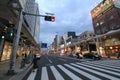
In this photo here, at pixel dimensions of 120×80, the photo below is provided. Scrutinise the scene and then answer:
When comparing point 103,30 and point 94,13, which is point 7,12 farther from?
point 94,13

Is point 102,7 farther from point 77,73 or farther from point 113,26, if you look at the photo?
point 77,73

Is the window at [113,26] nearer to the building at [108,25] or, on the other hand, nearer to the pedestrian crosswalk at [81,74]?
the building at [108,25]

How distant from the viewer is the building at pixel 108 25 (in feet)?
121

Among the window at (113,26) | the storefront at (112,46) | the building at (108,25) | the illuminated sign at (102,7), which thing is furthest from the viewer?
the illuminated sign at (102,7)

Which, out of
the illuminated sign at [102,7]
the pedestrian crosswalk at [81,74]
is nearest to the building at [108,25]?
the illuminated sign at [102,7]

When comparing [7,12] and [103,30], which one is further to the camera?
[103,30]

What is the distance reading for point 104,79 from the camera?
7398 mm

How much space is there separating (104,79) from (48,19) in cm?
779

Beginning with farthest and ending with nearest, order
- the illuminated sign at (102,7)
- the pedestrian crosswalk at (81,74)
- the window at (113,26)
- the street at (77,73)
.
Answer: the illuminated sign at (102,7) → the window at (113,26) → the street at (77,73) → the pedestrian crosswalk at (81,74)

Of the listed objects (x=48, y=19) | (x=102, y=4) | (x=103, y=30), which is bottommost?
(x=48, y=19)

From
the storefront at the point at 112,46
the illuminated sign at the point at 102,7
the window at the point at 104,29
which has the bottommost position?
the storefront at the point at 112,46

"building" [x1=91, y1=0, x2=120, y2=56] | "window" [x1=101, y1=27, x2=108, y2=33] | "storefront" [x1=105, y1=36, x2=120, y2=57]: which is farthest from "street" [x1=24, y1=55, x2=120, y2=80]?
"window" [x1=101, y1=27, x2=108, y2=33]

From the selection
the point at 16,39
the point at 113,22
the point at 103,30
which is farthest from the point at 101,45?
the point at 16,39

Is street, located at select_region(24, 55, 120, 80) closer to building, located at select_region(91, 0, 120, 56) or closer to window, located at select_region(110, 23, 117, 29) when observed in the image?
building, located at select_region(91, 0, 120, 56)
